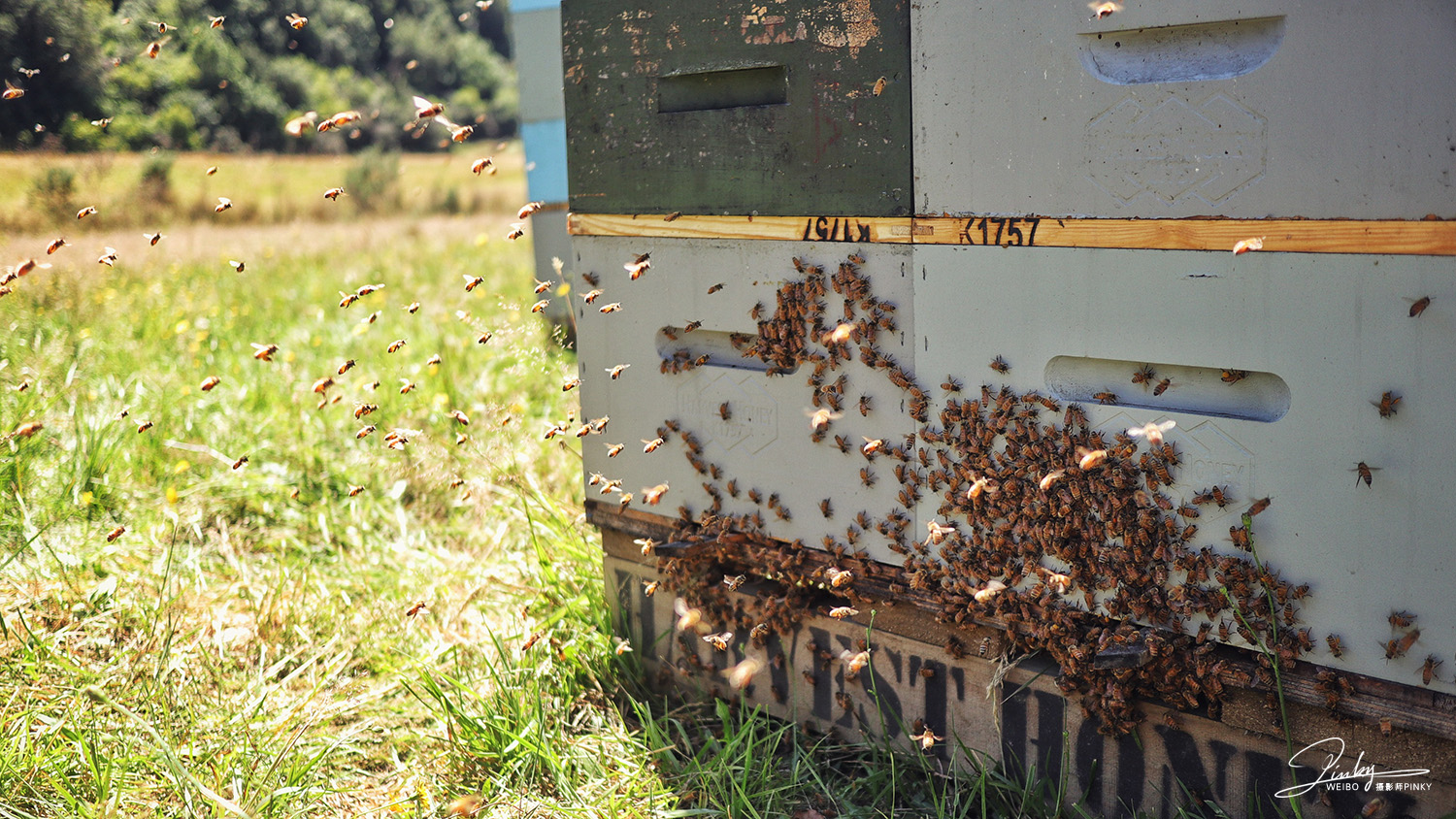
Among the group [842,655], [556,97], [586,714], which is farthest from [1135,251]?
[556,97]

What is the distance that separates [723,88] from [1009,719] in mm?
1705

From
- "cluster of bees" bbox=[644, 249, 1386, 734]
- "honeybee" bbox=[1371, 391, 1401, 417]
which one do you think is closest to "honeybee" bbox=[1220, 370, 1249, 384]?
"cluster of bees" bbox=[644, 249, 1386, 734]

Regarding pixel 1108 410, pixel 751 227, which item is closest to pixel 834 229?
pixel 751 227

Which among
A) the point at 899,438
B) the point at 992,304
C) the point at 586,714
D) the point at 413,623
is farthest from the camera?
the point at 413,623

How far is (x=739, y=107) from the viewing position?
2.45m

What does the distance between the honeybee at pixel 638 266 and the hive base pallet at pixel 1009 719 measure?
708 millimetres

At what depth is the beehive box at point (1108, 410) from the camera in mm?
1699

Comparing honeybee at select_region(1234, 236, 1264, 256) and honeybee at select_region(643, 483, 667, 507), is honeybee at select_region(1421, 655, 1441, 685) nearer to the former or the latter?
honeybee at select_region(1234, 236, 1264, 256)

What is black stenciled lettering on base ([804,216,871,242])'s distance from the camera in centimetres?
225

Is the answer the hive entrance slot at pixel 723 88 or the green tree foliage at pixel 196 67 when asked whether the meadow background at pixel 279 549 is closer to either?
the green tree foliage at pixel 196 67

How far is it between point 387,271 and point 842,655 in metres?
6.45

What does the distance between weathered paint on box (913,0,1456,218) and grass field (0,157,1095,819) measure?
132 cm

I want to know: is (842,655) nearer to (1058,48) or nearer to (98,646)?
(1058,48)

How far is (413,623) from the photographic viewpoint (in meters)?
3.17
